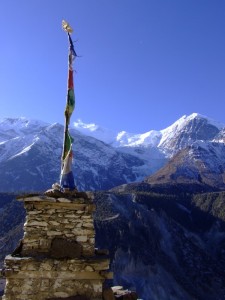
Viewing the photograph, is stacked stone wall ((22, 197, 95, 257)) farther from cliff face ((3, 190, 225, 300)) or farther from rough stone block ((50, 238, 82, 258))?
cliff face ((3, 190, 225, 300))

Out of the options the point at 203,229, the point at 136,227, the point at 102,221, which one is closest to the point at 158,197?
the point at 203,229

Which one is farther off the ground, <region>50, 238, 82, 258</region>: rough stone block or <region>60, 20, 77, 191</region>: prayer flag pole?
<region>60, 20, 77, 191</region>: prayer flag pole

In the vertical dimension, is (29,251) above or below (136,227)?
above

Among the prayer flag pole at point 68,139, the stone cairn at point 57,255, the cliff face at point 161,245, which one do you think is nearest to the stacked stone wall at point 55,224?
the stone cairn at point 57,255

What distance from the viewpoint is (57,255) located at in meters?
8.32

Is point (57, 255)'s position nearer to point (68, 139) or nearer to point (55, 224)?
point (55, 224)

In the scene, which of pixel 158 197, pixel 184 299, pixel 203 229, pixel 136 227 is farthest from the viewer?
pixel 158 197

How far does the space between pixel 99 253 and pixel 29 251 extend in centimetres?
136

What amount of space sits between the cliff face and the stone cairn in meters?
47.7

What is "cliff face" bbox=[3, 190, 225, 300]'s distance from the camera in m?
59.4

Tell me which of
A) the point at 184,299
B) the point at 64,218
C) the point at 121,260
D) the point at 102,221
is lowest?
the point at 184,299

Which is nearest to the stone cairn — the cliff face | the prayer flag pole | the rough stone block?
the rough stone block

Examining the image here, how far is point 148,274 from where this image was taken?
60.2m

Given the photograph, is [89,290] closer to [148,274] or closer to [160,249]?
[148,274]
